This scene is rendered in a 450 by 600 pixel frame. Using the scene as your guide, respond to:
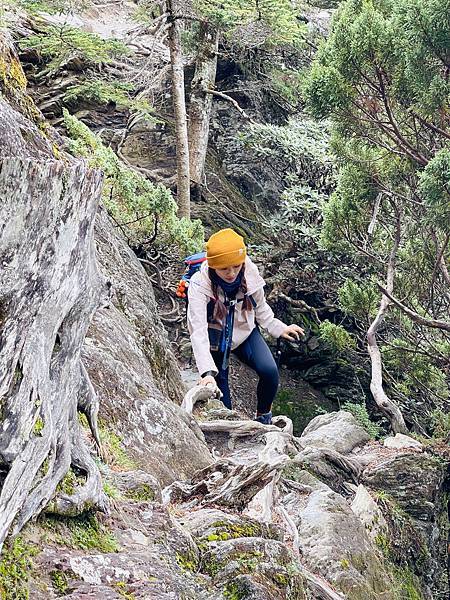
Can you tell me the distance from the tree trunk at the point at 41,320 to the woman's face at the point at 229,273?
2.58 metres

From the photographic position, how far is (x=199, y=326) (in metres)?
5.73

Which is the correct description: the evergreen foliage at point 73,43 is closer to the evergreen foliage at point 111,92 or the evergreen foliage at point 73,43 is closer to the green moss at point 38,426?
the evergreen foliage at point 111,92

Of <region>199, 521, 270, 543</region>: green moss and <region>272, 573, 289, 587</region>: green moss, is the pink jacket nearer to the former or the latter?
<region>199, 521, 270, 543</region>: green moss

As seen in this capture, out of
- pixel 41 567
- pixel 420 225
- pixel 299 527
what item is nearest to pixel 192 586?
pixel 41 567

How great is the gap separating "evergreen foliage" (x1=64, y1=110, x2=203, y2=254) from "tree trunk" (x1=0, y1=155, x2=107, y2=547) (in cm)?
725

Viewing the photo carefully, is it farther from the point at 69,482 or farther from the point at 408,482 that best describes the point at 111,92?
the point at 69,482

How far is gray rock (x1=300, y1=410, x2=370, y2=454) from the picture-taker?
873 cm

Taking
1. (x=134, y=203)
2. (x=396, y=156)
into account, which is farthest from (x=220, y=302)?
(x=134, y=203)

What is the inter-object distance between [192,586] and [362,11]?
289 inches

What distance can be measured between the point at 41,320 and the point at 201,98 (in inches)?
607

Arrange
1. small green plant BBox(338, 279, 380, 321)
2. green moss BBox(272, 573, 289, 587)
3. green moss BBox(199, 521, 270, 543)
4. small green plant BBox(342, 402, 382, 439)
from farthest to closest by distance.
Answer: small green plant BBox(342, 402, 382, 439) < small green plant BBox(338, 279, 380, 321) < green moss BBox(199, 521, 270, 543) < green moss BBox(272, 573, 289, 587)

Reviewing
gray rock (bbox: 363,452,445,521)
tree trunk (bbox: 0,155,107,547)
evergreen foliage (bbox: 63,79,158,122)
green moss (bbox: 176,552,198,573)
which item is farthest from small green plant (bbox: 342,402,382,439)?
tree trunk (bbox: 0,155,107,547)

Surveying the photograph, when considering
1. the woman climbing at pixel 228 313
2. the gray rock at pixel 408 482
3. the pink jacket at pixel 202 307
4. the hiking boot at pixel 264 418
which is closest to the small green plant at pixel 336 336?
the gray rock at pixel 408 482

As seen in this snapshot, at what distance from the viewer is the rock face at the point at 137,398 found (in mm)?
4840
